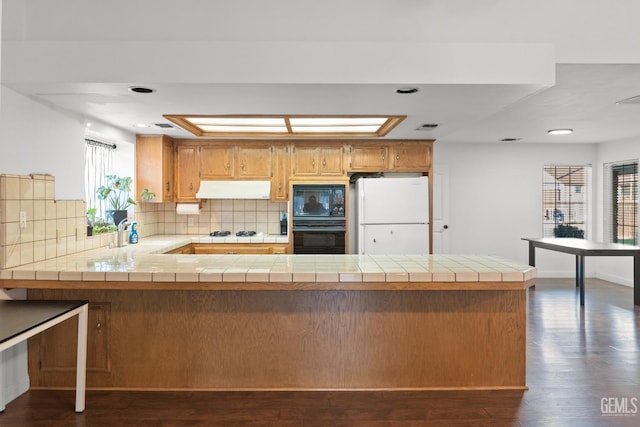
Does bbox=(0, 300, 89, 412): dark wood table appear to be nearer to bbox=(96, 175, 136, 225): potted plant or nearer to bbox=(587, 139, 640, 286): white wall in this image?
bbox=(96, 175, 136, 225): potted plant

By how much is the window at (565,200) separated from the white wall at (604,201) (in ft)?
0.60

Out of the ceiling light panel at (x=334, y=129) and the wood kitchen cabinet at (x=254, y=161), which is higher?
the ceiling light panel at (x=334, y=129)

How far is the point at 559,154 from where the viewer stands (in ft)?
22.5

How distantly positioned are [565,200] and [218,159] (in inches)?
213

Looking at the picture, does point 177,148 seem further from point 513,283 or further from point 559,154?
point 559,154

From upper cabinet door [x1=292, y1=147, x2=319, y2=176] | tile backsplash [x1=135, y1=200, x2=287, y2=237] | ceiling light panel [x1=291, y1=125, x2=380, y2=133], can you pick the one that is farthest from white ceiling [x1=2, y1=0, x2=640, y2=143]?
tile backsplash [x1=135, y1=200, x2=287, y2=237]

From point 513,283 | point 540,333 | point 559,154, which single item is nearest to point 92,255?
point 513,283

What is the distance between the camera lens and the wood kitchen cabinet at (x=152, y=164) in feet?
16.3

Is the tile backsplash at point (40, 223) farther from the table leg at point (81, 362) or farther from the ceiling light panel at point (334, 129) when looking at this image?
the ceiling light panel at point (334, 129)

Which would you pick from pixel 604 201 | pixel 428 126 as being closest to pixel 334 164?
pixel 428 126

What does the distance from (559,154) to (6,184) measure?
7.05m

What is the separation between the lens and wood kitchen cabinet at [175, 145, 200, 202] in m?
5.32

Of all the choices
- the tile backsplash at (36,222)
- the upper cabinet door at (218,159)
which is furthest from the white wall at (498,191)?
the tile backsplash at (36,222)

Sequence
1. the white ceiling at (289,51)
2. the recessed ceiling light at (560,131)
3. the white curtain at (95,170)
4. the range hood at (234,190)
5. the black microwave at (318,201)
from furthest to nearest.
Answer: the recessed ceiling light at (560,131) → the range hood at (234,190) → the black microwave at (318,201) → the white curtain at (95,170) → the white ceiling at (289,51)
